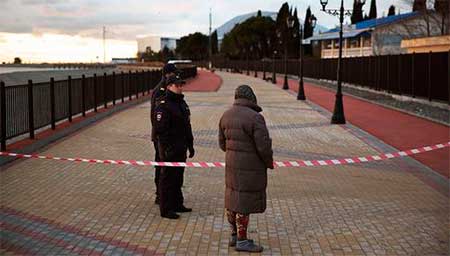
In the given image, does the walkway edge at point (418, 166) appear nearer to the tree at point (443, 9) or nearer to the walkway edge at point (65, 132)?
the walkway edge at point (65, 132)

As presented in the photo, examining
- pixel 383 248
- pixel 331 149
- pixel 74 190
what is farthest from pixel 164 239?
pixel 331 149

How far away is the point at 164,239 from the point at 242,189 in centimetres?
105

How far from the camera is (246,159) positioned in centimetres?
546

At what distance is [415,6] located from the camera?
2002 inches

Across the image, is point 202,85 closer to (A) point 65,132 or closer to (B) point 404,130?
(B) point 404,130

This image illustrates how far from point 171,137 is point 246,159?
1460 millimetres

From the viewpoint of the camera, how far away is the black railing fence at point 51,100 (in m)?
11.4

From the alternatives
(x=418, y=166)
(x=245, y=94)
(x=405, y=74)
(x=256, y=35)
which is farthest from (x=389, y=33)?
(x=245, y=94)

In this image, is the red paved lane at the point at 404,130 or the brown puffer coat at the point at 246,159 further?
the red paved lane at the point at 404,130

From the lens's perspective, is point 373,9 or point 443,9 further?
point 373,9

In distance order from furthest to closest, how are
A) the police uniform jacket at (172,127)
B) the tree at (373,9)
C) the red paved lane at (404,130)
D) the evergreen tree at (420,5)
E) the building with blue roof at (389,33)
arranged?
the tree at (373,9)
the building with blue roof at (389,33)
the evergreen tree at (420,5)
the red paved lane at (404,130)
the police uniform jacket at (172,127)

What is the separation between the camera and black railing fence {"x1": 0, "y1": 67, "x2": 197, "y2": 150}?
1137cm

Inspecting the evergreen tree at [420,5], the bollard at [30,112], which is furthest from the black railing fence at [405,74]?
the bollard at [30,112]

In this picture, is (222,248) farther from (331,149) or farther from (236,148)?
(331,149)
